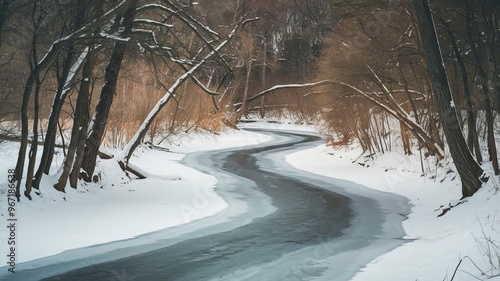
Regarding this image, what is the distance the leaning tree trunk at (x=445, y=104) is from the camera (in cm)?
988

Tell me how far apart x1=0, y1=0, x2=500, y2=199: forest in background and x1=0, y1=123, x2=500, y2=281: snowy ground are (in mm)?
611

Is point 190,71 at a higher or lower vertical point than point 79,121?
higher

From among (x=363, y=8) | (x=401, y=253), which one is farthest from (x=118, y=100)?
(x=401, y=253)

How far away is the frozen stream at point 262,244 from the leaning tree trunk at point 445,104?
151 centimetres

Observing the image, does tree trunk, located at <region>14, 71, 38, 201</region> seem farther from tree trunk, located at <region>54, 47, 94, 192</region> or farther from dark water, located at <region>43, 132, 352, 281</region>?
dark water, located at <region>43, 132, 352, 281</region>

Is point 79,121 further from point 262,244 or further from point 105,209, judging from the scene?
point 262,244

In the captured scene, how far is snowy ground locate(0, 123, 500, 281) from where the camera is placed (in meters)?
6.81

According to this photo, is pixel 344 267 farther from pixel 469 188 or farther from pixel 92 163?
pixel 92 163

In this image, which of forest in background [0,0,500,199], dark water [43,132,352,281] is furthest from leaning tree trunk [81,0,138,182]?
dark water [43,132,352,281]

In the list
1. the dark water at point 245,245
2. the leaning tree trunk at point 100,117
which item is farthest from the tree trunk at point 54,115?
the dark water at point 245,245

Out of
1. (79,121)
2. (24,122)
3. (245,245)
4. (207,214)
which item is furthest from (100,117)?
(245,245)

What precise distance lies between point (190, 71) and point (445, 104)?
575 centimetres

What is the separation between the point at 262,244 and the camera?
843 cm

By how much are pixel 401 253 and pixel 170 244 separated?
3.29 metres
